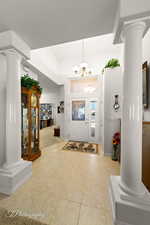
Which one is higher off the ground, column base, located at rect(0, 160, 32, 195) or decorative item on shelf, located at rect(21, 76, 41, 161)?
decorative item on shelf, located at rect(21, 76, 41, 161)

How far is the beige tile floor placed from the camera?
1263 mm

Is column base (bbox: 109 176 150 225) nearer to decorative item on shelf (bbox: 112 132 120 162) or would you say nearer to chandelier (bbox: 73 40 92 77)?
decorative item on shelf (bbox: 112 132 120 162)

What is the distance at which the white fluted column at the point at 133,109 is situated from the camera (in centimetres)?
121

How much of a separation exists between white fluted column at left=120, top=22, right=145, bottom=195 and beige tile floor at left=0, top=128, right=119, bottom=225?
1.82 ft

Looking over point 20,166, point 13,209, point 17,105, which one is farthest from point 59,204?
point 17,105

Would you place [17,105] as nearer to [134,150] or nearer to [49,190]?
[49,190]

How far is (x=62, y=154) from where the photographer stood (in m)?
3.19

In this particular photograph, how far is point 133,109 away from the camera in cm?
123

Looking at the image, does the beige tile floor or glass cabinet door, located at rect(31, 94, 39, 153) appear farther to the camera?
glass cabinet door, located at rect(31, 94, 39, 153)

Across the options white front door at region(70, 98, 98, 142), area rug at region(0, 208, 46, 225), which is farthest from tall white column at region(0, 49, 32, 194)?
white front door at region(70, 98, 98, 142)

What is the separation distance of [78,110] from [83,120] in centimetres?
54

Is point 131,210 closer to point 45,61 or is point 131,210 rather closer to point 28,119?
point 28,119

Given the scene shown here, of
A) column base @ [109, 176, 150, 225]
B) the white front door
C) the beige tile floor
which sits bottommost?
the beige tile floor

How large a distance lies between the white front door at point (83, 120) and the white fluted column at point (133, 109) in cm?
315
